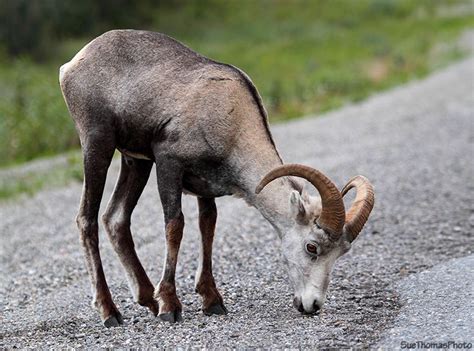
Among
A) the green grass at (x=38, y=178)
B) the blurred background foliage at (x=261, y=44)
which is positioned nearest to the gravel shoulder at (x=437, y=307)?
the green grass at (x=38, y=178)

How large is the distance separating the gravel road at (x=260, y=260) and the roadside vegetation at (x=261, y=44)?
17.7 feet

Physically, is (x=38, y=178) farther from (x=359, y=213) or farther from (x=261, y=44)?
(x=261, y=44)

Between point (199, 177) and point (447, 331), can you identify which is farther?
point (199, 177)

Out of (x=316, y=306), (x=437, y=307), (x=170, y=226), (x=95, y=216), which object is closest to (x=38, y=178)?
(x=95, y=216)

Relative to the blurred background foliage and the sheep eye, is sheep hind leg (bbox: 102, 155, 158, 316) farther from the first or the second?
the blurred background foliage

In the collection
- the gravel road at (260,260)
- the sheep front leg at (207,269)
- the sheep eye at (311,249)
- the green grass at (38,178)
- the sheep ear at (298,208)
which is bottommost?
the green grass at (38,178)

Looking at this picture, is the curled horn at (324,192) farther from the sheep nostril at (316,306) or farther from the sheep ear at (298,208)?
the sheep nostril at (316,306)

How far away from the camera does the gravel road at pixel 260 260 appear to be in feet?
26.5

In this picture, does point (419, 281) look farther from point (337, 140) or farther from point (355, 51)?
point (355, 51)

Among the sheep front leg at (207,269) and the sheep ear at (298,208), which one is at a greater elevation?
the sheep ear at (298,208)

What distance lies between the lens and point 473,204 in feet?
45.0

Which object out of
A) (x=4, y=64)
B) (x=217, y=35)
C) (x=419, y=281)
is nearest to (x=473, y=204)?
(x=419, y=281)

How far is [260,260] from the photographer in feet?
35.3

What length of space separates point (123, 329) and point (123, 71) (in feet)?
8.02
